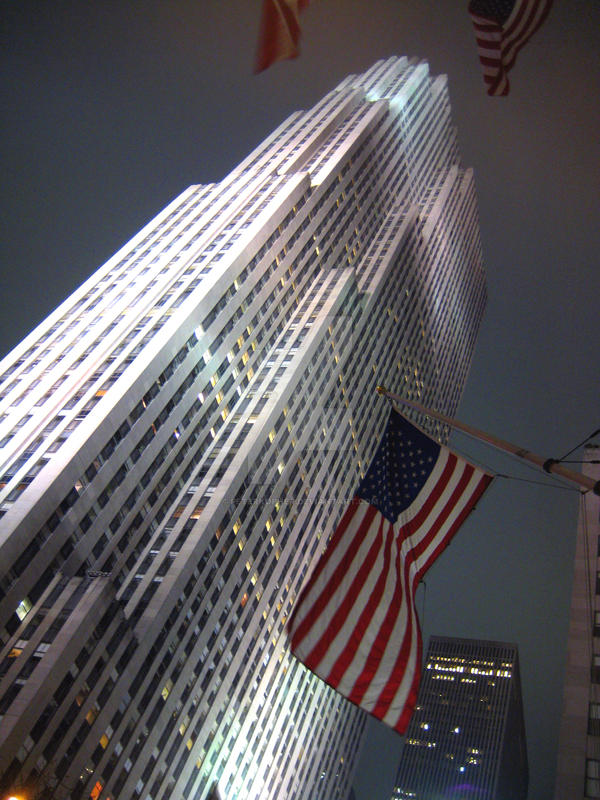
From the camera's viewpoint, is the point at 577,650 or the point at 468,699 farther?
the point at 468,699

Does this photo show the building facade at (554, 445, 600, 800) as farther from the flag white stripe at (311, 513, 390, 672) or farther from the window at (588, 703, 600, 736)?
the flag white stripe at (311, 513, 390, 672)

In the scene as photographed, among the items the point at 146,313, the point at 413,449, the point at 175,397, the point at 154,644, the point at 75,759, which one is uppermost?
the point at 146,313

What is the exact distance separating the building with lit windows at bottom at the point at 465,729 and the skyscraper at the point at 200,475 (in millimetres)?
69233

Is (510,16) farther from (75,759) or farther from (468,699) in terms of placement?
(468,699)

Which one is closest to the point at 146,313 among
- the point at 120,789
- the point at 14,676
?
the point at 14,676

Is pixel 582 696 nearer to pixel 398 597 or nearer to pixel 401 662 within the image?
pixel 398 597

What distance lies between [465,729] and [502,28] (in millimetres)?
164890

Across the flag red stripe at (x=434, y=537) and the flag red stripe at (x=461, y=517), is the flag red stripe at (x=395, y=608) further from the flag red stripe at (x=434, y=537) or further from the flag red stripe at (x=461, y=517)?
the flag red stripe at (x=461, y=517)

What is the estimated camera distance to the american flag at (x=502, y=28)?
26938mm

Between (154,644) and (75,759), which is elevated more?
(154,644)

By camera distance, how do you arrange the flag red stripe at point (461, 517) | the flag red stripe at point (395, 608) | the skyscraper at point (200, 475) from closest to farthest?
the flag red stripe at point (395, 608) < the flag red stripe at point (461, 517) < the skyscraper at point (200, 475)

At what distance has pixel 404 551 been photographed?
2027cm

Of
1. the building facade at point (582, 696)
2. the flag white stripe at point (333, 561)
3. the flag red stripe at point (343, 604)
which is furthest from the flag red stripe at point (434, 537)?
the building facade at point (582, 696)

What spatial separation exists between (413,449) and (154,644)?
43472 millimetres
